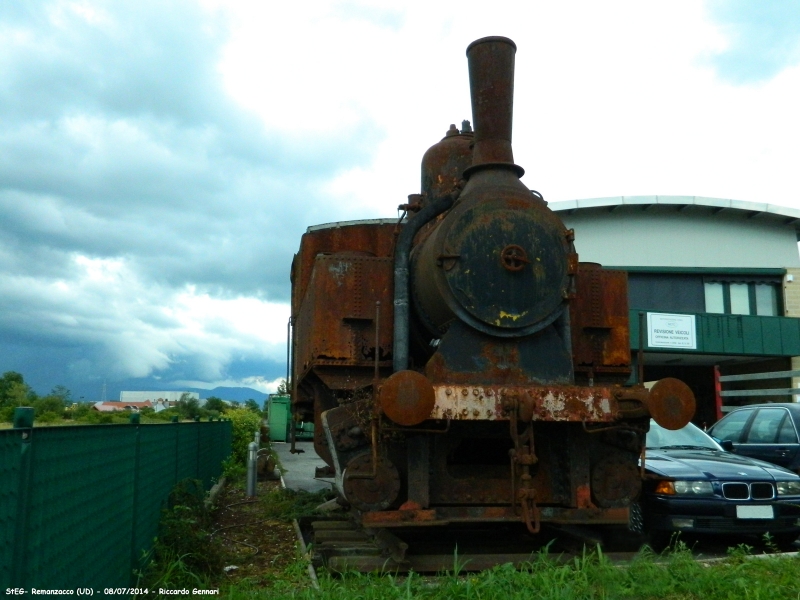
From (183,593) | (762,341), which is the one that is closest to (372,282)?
(183,593)

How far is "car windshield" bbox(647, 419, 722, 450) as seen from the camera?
8859 mm

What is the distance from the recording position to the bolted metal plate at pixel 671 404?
219 inches

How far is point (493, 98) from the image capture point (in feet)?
21.6

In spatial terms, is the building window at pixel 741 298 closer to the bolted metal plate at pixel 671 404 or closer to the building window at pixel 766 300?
the building window at pixel 766 300

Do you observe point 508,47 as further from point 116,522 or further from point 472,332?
point 116,522

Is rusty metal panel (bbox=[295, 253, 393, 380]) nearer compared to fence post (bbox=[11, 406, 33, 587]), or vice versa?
fence post (bbox=[11, 406, 33, 587])

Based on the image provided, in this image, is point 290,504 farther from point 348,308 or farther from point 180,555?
point 348,308

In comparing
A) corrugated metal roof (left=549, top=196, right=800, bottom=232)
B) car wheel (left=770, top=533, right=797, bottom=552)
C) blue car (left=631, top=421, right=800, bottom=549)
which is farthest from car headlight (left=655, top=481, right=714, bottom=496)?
corrugated metal roof (left=549, top=196, right=800, bottom=232)

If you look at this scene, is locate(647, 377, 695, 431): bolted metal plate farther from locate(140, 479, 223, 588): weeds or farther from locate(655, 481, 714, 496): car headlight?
locate(140, 479, 223, 588): weeds

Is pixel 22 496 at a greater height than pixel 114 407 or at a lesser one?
lesser

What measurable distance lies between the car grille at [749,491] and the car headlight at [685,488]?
6.3 inches

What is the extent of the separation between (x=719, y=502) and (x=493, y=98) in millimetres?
4239

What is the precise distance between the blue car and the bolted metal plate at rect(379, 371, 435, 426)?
284 centimetres

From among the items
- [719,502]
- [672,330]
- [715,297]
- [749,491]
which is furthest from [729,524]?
[715,297]
